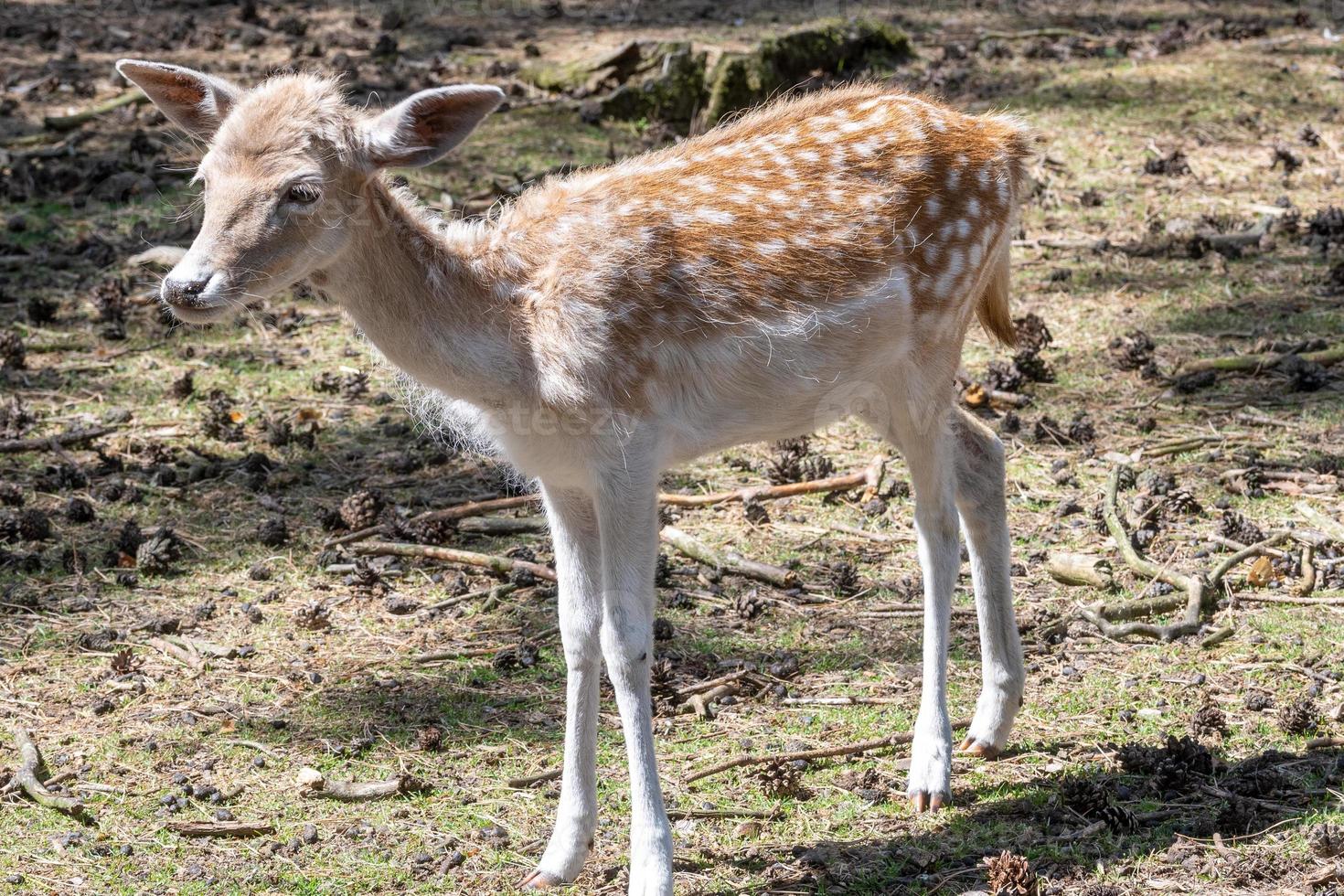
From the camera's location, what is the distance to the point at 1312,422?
24.7 ft

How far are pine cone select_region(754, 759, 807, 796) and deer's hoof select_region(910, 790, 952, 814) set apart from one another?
0.39m

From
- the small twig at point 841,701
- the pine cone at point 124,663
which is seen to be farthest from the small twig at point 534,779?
the pine cone at point 124,663

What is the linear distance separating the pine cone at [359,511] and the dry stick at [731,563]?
143 cm

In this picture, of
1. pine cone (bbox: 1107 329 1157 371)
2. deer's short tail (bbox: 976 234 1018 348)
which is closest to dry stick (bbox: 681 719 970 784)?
deer's short tail (bbox: 976 234 1018 348)

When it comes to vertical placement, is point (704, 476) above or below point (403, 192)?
below

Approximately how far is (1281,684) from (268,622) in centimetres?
419

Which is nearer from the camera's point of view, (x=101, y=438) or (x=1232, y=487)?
(x=1232, y=487)

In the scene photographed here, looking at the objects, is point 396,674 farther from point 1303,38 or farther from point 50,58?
point 1303,38

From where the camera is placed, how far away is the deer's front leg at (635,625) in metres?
4.55

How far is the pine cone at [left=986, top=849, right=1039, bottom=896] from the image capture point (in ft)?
14.5

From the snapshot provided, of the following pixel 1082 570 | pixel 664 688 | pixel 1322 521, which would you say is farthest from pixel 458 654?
pixel 1322 521

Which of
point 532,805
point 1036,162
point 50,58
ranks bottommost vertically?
point 532,805

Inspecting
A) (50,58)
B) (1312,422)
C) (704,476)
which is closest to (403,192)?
(704,476)

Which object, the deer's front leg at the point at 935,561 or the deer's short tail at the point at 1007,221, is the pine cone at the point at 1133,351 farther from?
the deer's front leg at the point at 935,561
